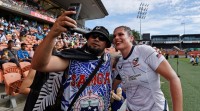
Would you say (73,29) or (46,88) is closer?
(73,29)

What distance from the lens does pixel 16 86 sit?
497 cm

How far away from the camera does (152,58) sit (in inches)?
84.2

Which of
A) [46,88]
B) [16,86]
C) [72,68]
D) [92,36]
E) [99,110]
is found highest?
[92,36]

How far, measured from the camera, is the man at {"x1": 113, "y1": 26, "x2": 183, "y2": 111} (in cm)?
212

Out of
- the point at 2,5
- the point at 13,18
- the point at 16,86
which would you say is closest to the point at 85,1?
the point at 13,18

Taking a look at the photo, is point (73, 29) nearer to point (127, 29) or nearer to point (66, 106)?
point (66, 106)

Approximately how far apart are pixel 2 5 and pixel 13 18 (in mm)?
3417

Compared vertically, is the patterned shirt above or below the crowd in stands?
below

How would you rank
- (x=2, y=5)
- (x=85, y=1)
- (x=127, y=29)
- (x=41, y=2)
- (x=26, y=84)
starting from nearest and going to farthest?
(x=127, y=29)
(x=26, y=84)
(x=2, y=5)
(x=41, y=2)
(x=85, y=1)

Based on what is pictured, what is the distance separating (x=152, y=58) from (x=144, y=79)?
0.21m

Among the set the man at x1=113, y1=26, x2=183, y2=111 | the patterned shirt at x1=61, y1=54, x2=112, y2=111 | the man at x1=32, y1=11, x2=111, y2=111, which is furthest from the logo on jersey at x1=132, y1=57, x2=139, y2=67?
the patterned shirt at x1=61, y1=54, x2=112, y2=111

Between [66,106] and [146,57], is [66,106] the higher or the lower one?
the lower one

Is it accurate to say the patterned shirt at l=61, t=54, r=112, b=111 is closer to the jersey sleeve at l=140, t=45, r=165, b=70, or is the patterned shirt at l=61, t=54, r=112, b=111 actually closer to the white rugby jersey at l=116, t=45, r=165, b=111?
the white rugby jersey at l=116, t=45, r=165, b=111

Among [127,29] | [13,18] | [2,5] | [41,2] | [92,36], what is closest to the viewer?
[92,36]
